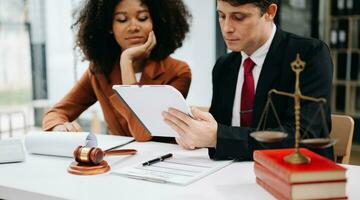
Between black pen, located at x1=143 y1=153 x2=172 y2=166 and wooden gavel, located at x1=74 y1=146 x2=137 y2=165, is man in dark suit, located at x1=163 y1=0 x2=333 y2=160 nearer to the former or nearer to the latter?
black pen, located at x1=143 y1=153 x2=172 y2=166

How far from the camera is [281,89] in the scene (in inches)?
62.4

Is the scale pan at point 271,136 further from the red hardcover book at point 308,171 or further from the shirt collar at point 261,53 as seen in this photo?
the shirt collar at point 261,53

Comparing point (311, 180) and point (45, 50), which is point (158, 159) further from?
point (45, 50)

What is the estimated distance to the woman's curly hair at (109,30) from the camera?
2195 mm

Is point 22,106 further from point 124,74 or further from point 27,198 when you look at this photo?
point 27,198

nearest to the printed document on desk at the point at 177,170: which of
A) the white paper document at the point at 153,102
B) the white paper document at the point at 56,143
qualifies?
the white paper document at the point at 153,102

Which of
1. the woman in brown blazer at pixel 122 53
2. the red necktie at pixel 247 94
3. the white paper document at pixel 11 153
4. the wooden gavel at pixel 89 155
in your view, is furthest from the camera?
the woman in brown blazer at pixel 122 53

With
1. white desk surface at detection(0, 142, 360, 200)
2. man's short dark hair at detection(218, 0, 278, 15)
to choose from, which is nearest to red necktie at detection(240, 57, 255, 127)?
man's short dark hair at detection(218, 0, 278, 15)

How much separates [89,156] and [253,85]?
0.67 meters

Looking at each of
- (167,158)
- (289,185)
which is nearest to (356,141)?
(167,158)

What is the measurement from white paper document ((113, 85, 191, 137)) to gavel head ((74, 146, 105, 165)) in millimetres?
205

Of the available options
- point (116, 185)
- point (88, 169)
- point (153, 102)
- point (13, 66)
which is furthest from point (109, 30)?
point (13, 66)

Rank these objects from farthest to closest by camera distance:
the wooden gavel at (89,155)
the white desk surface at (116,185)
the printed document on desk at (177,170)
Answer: the wooden gavel at (89,155)
the printed document on desk at (177,170)
the white desk surface at (116,185)

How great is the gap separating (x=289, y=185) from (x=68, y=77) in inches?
148
